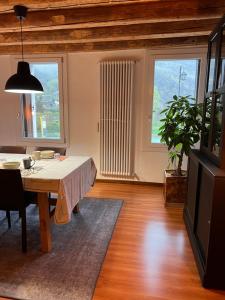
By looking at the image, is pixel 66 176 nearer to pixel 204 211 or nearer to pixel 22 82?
pixel 22 82

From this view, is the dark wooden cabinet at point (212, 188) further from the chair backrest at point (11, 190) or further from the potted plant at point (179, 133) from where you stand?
the chair backrest at point (11, 190)

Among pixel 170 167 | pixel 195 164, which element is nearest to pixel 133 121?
pixel 170 167

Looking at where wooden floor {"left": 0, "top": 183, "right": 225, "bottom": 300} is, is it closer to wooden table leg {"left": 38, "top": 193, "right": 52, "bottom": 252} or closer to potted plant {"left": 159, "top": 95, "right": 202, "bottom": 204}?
potted plant {"left": 159, "top": 95, "right": 202, "bottom": 204}

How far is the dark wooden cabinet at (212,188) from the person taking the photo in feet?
5.80

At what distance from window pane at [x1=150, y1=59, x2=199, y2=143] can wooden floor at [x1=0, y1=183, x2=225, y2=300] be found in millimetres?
1527

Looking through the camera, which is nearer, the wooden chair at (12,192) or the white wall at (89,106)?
the wooden chair at (12,192)

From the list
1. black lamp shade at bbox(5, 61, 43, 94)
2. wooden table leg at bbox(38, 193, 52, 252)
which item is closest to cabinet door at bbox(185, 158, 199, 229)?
wooden table leg at bbox(38, 193, 52, 252)

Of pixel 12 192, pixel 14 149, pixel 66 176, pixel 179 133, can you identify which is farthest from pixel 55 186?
pixel 179 133

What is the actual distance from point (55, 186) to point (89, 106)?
2537 mm

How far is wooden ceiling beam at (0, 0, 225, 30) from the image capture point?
2.50 metres

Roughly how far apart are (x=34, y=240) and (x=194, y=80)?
11.2ft

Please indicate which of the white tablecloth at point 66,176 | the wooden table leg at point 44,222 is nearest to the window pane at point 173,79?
the white tablecloth at point 66,176

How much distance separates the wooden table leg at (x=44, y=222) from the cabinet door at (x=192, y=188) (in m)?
1.52

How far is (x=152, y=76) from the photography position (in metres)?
3.99
